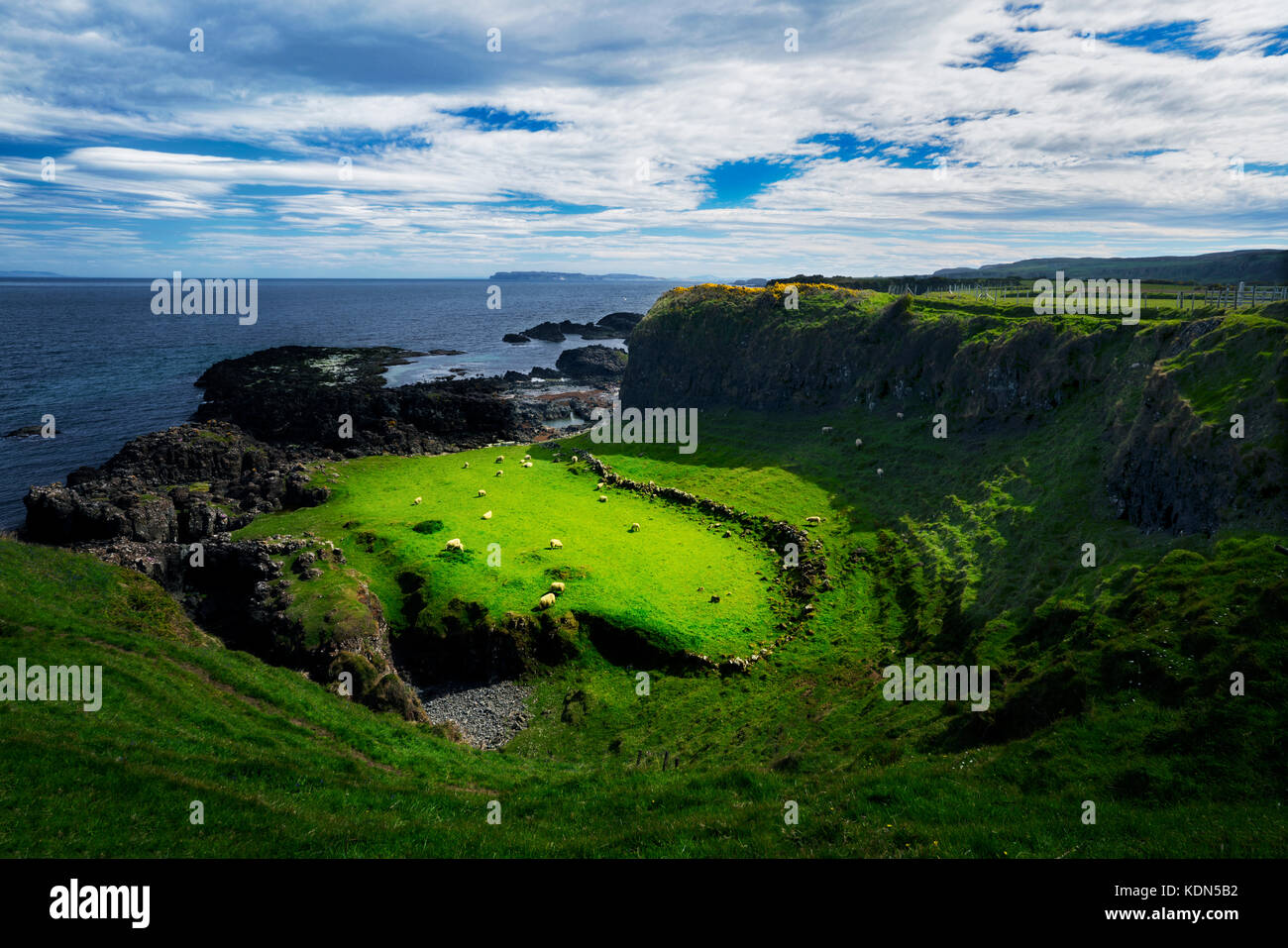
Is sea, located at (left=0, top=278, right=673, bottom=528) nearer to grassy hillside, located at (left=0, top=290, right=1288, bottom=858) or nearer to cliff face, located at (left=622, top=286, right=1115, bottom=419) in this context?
cliff face, located at (left=622, top=286, right=1115, bottom=419)

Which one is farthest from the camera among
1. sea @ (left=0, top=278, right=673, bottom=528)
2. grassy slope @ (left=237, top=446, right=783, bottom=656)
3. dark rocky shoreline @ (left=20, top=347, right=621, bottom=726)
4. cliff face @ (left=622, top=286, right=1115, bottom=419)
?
sea @ (left=0, top=278, right=673, bottom=528)

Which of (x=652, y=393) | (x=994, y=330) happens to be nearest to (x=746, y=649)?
(x=994, y=330)

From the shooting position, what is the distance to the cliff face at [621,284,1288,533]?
28344mm

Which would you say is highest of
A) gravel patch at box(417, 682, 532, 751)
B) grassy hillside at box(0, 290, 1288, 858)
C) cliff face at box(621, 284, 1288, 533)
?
cliff face at box(621, 284, 1288, 533)

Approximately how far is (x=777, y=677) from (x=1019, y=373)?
3348 cm

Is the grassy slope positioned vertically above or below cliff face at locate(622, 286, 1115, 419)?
below

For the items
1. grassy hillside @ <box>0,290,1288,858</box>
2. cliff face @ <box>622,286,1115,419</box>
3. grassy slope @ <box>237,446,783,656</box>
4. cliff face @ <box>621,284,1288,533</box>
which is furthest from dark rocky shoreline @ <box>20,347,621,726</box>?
cliff face @ <box>621,284,1288,533</box>

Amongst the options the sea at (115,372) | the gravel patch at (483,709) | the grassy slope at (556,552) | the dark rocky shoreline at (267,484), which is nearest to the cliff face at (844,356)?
the dark rocky shoreline at (267,484)

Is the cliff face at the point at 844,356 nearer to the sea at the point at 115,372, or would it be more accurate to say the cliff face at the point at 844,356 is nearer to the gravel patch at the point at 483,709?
the sea at the point at 115,372

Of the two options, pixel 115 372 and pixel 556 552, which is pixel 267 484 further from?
pixel 115 372

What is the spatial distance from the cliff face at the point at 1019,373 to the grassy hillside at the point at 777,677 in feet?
1.16

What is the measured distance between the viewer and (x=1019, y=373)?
49.2 metres

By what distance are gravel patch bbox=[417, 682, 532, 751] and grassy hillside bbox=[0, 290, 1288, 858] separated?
3.56 feet

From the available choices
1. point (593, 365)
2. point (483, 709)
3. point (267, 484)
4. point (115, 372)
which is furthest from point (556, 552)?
point (115, 372)
